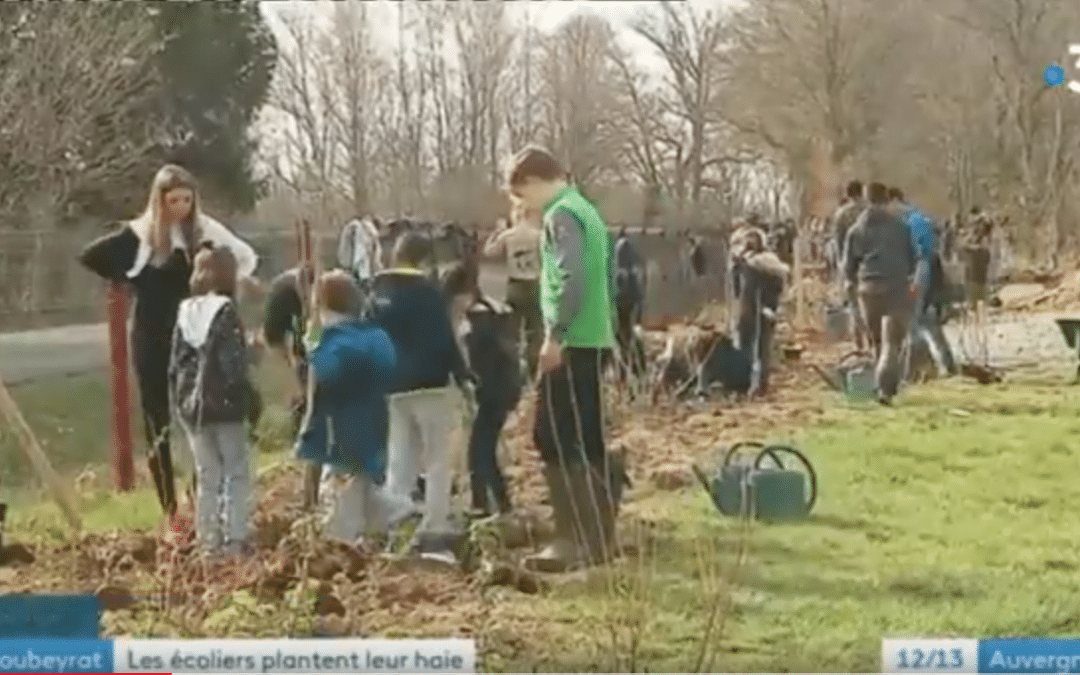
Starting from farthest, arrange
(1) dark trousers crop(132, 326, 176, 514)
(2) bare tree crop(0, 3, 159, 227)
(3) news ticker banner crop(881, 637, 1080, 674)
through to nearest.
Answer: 1. (1) dark trousers crop(132, 326, 176, 514)
2. (3) news ticker banner crop(881, 637, 1080, 674)
3. (2) bare tree crop(0, 3, 159, 227)

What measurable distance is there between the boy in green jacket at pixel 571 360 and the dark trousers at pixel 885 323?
48cm

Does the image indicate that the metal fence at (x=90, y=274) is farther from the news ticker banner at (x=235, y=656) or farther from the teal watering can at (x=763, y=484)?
the news ticker banner at (x=235, y=656)

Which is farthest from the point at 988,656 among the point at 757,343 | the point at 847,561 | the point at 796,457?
the point at 757,343

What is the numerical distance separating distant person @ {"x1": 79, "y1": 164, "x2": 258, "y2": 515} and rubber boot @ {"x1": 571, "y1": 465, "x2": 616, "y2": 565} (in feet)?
2.27

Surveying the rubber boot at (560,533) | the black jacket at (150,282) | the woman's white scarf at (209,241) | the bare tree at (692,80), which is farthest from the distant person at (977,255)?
the black jacket at (150,282)

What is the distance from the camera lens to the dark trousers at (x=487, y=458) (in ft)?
9.38

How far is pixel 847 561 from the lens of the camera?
281 cm

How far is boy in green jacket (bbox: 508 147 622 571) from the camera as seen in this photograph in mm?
2777

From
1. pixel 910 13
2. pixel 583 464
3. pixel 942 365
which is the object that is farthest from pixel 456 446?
pixel 910 13

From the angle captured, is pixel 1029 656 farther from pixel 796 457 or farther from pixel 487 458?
pixel 487 458

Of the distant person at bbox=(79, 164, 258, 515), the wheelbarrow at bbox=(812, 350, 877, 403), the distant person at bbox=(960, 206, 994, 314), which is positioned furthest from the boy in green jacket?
the distant person at bbox=(960, 206, 994, 314)

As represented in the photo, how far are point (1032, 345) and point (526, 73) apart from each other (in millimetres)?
1039

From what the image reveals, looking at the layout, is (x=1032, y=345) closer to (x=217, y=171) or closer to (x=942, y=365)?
(x=942, y=365)

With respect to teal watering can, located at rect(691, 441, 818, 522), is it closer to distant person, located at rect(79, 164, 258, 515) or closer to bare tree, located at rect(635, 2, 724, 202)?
bare tree, located at rect(635, 2, 724, 202)
